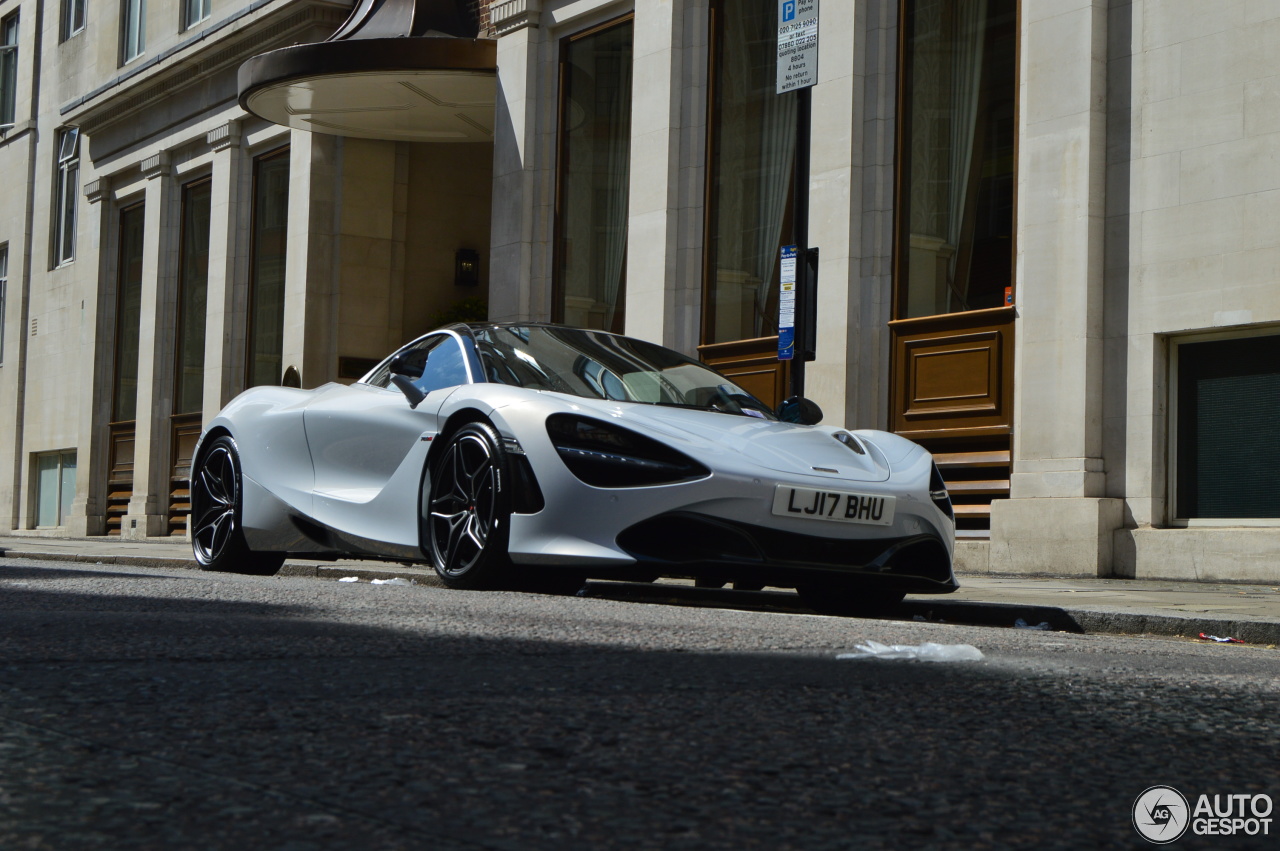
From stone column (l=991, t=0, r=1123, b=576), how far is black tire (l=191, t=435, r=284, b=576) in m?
5.92

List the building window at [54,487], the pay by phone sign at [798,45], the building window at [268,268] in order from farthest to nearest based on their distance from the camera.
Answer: the building window at [54,487], the building window at [268,268], the pay by phone sign at [798,45]

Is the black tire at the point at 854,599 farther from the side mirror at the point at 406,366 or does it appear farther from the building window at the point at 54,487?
the building window at the point at 54,487

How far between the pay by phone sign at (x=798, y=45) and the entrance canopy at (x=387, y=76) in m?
8.65

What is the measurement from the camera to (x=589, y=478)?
6.50 metres

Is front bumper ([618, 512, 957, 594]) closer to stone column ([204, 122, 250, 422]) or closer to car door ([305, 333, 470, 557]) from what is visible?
car door ([305, 333, 470, 557])

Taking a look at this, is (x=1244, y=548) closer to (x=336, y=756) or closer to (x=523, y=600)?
(x=523, y=600)

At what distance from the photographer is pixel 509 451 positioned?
675 centimetres

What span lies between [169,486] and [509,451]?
66.1ft

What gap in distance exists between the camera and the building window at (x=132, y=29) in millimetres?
28047

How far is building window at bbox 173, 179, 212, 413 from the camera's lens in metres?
25.2

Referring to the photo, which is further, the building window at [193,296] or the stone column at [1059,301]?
the building window at [193,296]

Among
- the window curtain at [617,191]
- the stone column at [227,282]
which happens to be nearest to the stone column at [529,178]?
the window curtain at [617,191]

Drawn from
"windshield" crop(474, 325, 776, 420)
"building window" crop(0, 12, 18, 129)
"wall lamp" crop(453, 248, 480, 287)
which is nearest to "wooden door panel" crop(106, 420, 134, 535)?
"wall lamp" crop(453, 248, 480, 287)

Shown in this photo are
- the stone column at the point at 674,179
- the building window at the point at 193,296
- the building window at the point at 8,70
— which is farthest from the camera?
the building window at the point at 8,70
